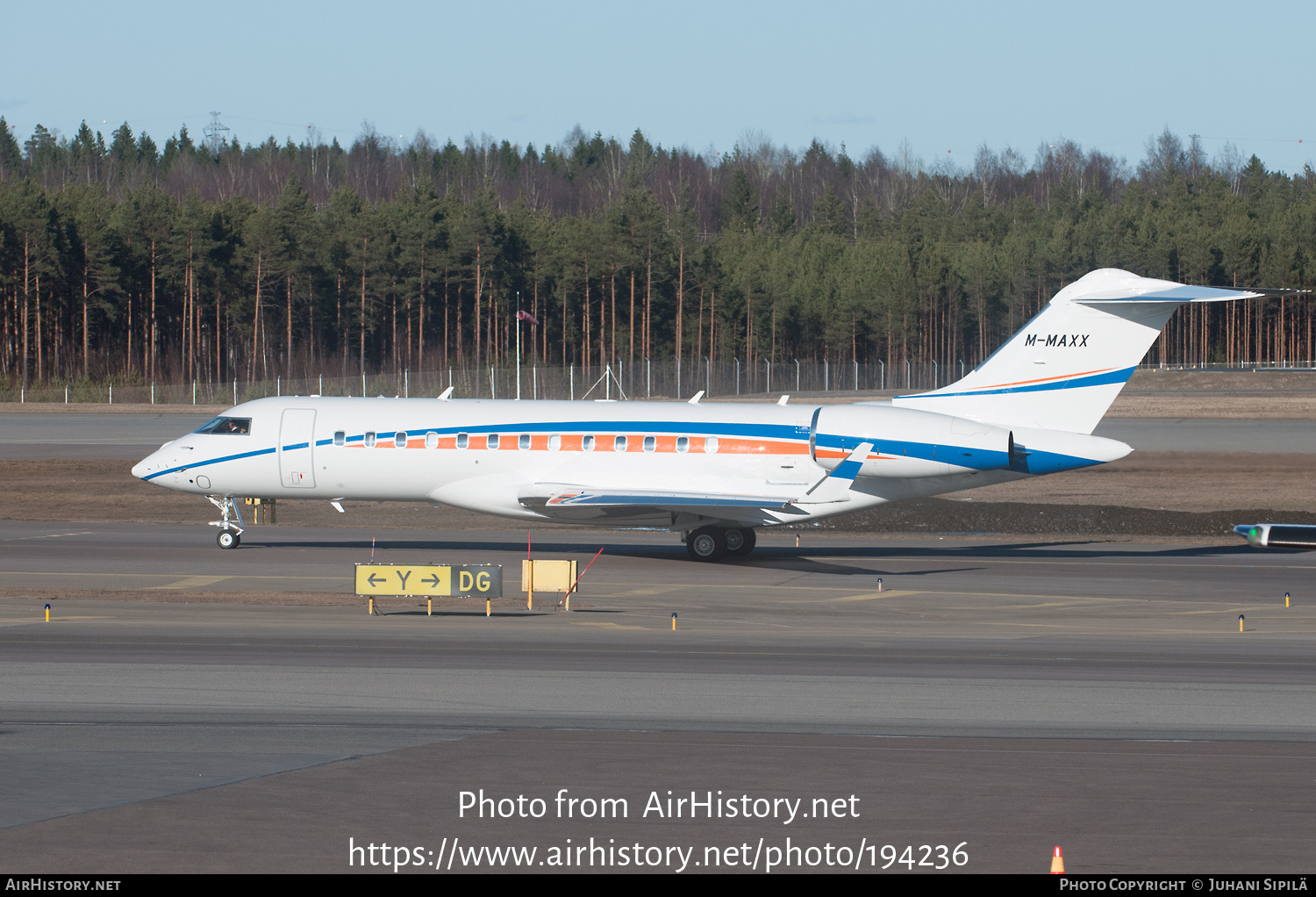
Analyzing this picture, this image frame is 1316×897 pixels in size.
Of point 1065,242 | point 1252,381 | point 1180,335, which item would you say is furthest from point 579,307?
point 1180,335

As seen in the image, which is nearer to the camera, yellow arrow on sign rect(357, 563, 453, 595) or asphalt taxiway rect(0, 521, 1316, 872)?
asphalt taxiway rect(0, 521, 1316, 872)

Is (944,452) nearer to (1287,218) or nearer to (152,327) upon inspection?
(152,327)

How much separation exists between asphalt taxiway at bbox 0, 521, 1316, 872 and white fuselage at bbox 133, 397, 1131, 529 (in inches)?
84.3

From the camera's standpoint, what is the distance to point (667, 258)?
127562mm

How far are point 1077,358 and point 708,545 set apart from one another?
8790 millimetres

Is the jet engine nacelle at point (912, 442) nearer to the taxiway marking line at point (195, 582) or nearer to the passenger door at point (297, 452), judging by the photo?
the passenger door at point (297, 452)

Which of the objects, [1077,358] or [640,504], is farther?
[1077,358]

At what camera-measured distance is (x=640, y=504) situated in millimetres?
27578

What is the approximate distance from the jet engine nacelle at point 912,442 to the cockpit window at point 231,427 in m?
12.6

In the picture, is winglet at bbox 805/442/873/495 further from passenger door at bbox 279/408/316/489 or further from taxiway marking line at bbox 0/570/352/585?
passenger door at bbox 279/408/316/489

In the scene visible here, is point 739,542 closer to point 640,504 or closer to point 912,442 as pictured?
point 640,504

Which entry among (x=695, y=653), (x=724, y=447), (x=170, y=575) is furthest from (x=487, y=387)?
(x=695, y=653)

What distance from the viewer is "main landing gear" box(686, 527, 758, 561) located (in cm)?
2969

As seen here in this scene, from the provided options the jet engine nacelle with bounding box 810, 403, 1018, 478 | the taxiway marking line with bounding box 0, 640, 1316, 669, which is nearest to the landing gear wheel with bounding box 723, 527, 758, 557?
the jet engine nacelle with bounding box 810, 403, 1018, 478
